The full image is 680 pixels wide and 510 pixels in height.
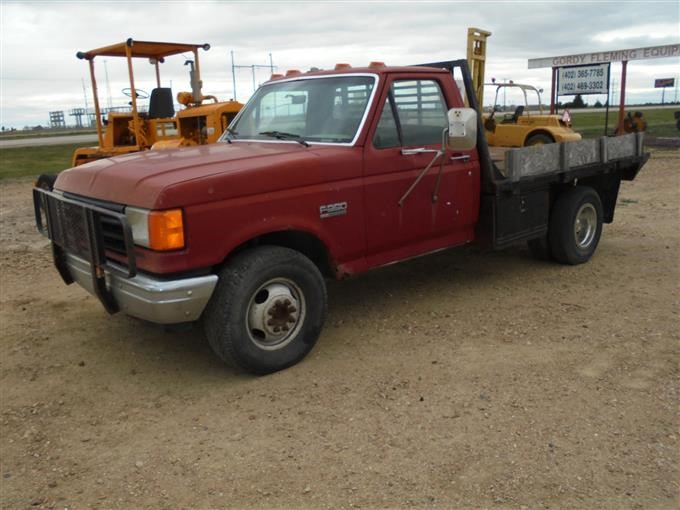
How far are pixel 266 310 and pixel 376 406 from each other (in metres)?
0.97

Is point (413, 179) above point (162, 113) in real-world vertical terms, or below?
below

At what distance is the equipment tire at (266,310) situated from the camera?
4012mm

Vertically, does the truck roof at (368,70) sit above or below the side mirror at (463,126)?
above

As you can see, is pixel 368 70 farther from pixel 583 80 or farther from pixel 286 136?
pixel 583 80

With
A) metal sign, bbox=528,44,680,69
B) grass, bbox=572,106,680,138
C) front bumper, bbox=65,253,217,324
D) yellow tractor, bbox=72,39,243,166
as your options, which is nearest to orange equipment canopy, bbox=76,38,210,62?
yellow tractor, bbox=72,39,243,166

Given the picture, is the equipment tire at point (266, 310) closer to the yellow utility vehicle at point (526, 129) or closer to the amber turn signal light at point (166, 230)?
the amber turn signal light at point (166, 230)

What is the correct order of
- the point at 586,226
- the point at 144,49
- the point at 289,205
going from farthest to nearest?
the point at 144,49 → the point at 586,226 → the point at 289,205

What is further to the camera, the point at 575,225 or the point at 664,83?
the point at 664,83

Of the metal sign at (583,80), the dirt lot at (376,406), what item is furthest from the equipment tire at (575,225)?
the metal sign at (583,80)

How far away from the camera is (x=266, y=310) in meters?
4.23

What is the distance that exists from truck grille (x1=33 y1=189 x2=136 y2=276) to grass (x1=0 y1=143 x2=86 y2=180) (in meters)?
14.3

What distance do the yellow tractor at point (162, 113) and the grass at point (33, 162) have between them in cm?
702

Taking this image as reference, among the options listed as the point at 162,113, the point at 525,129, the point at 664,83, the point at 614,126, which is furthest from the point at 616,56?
the point at 664,83

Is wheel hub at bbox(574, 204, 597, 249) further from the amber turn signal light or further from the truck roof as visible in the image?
the amber turn signal light
